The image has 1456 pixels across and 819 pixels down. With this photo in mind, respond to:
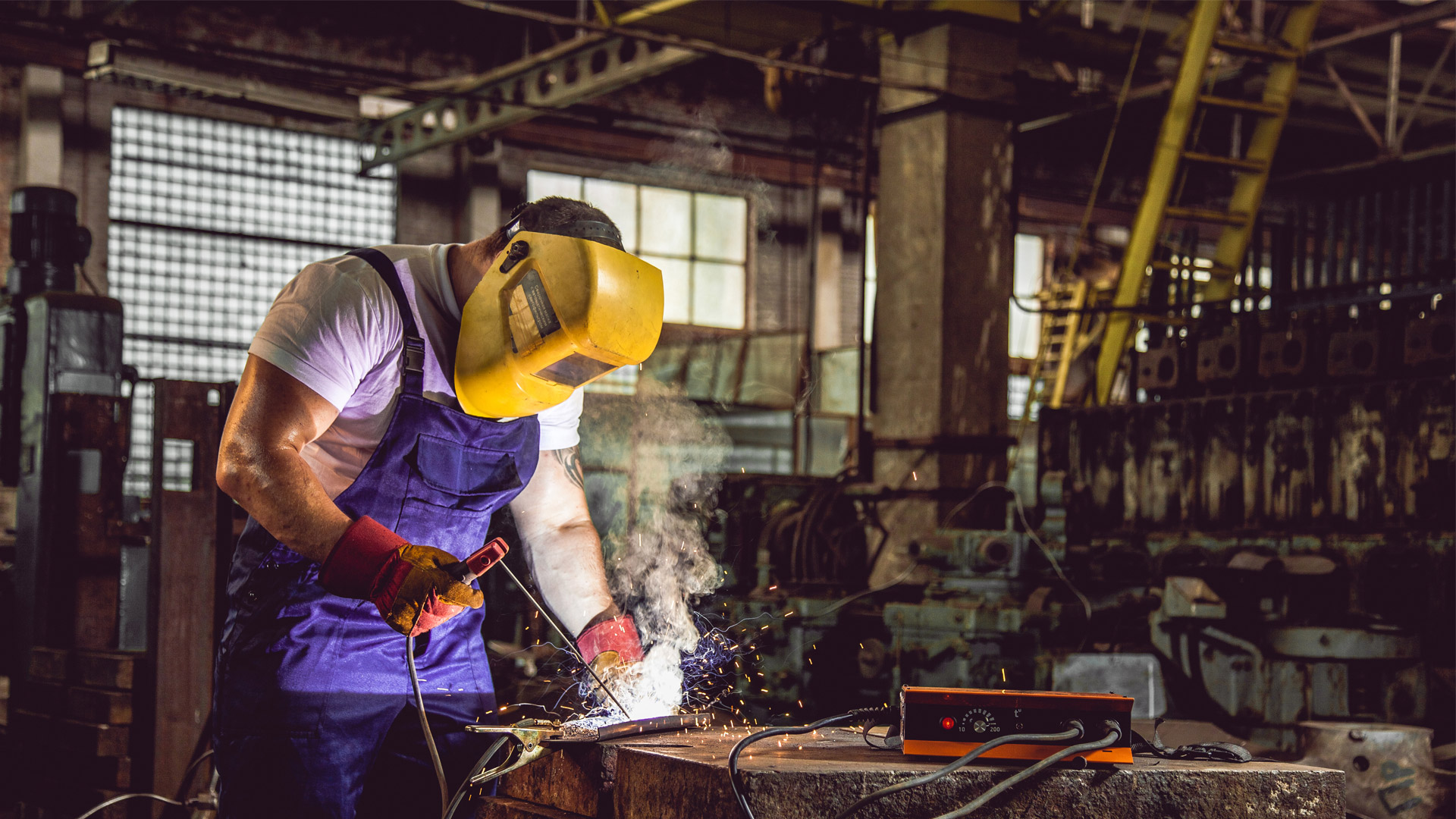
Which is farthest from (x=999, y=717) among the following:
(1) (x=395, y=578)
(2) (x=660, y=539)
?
(2) (x=660, y=539)

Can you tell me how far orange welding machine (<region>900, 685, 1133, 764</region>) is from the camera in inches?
79.8

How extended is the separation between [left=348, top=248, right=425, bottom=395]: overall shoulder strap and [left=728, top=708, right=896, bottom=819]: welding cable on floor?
99cm

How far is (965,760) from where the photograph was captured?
1933 millimetres

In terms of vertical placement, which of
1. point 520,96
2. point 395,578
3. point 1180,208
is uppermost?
point 520,96

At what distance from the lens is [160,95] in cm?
1288

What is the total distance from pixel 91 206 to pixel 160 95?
1.29 m

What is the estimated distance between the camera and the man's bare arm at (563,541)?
299 cm

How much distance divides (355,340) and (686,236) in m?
13.3

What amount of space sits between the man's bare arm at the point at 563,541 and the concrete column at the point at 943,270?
5.29 m

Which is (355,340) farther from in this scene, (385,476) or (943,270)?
(943,270)

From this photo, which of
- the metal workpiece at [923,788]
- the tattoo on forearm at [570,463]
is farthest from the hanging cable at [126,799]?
the metal workpiece at [923,788]

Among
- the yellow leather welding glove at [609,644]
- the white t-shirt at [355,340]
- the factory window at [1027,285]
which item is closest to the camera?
the white t-shirt at [355,340]

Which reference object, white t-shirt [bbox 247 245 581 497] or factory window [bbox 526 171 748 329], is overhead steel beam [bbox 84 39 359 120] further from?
white t-shirt [bbox 247 245 581 497]

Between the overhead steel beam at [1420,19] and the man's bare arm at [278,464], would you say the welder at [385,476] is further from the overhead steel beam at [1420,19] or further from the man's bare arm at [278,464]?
the overhead steel beam at [1420,19]
